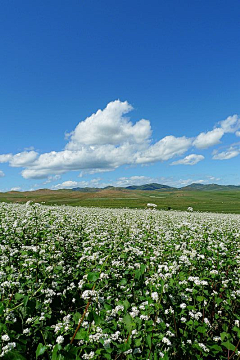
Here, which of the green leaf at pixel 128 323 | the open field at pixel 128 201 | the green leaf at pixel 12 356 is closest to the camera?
the green leaf at pixel 12 356

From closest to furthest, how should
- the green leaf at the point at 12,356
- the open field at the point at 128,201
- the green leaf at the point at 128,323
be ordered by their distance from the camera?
the green leaf at the point at 12,356 → the green leaf at the point at 128,323 → the open field at the point at 128,201

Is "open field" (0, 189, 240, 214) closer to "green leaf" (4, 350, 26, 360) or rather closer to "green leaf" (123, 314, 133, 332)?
"green leaf" (123, 314, 133, 332)

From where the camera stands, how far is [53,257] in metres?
6.84

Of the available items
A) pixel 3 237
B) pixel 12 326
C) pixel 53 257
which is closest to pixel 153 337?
pixel 12 326

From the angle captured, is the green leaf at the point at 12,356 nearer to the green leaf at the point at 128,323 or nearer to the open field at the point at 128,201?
the green leaf at the point at 128,323

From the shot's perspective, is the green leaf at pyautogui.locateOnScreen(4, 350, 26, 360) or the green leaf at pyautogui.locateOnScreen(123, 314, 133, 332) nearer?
the green leaf at pyautogui.locateOnScreen(4, 350, 26, 360)

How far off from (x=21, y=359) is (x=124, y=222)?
13.7 meters

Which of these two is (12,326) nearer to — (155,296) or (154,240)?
(155,296)

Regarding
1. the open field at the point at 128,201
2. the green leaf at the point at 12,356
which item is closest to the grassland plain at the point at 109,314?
the green leaf at the point at 12,356

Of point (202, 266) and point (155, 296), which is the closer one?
point (155, 296)

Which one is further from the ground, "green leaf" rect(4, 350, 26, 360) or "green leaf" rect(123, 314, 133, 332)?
"green leaf" rect(4, 350, 26, 360)

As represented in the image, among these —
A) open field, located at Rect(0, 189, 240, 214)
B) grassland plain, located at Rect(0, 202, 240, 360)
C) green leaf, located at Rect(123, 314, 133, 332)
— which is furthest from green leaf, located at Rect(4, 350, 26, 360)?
open field, located at Rect(0, 189, 240, 214)

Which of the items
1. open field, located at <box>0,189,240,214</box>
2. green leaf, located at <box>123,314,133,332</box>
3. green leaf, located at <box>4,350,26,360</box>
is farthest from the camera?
open field, located at <box>0,189,240,214</box>

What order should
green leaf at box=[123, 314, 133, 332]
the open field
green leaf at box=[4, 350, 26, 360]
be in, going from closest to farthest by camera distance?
green leaf at box=[4, 350, 26, 360] < green leaf at box=[123, 314, 133, 332] < the open field
